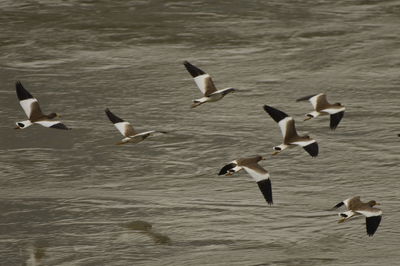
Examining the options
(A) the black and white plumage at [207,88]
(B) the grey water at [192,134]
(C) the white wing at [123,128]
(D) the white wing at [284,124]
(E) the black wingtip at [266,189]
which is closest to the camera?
(B) the grey water at [192,134]

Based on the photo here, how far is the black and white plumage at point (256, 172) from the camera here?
9.45 metres

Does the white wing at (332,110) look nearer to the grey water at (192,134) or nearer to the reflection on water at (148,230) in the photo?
the grey water at (192,134)

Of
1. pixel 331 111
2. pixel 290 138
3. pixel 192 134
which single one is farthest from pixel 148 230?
pixel 192 134

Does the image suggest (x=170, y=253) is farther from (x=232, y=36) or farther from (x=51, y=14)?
(x=51, y=14)

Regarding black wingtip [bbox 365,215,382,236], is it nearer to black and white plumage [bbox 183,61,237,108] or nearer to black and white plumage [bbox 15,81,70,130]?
black and white plumage [bbox 183,61,237,108]

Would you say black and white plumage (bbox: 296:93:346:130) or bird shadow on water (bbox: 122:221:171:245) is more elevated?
black and white plumage (bbox: 296:93:346:130)

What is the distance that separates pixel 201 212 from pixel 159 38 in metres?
5.66

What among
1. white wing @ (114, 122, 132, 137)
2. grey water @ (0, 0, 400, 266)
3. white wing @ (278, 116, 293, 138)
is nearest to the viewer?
grey water @ (0, 0, 400, 266)

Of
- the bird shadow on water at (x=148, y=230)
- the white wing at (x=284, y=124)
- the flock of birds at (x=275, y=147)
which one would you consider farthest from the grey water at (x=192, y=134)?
the white wing at (x=284, y=124)

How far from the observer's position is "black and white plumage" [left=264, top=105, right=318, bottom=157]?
32.6 ft

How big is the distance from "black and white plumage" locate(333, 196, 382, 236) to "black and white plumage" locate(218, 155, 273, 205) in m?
0.69

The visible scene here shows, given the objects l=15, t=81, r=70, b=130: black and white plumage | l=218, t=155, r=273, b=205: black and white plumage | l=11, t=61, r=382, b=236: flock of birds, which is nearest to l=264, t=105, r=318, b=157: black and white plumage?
l=11, t=61, r=382, b=236: flock of birds

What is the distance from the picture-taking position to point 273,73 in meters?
13.5

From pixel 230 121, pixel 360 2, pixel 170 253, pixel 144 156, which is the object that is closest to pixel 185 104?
pixel 230 121
